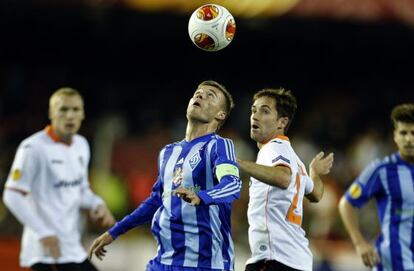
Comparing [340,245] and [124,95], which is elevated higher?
[124,95]

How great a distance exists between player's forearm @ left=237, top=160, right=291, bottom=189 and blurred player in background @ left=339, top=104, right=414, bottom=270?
2.09m

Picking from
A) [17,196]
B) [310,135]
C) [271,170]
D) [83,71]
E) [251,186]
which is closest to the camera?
[271,170]

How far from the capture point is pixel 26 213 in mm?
9219

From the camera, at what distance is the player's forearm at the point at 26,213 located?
920 cm

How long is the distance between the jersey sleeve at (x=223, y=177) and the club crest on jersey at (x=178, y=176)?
0.25 meters

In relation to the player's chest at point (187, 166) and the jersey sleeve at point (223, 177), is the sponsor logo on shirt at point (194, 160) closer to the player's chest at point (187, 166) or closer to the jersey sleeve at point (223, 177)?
the player's chest at point (187, 166)

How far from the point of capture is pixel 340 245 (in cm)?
1386

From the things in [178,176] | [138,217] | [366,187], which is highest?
[366,187]

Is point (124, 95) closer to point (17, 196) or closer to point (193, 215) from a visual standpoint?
point (17, 196)

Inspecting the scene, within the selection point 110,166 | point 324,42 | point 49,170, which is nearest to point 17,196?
point 49,170

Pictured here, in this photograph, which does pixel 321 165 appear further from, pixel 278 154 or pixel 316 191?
pixel 278 154

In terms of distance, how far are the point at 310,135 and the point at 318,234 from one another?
2.87 m

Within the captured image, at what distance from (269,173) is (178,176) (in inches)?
26.1

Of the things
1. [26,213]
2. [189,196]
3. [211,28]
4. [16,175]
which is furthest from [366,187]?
[189,196]
